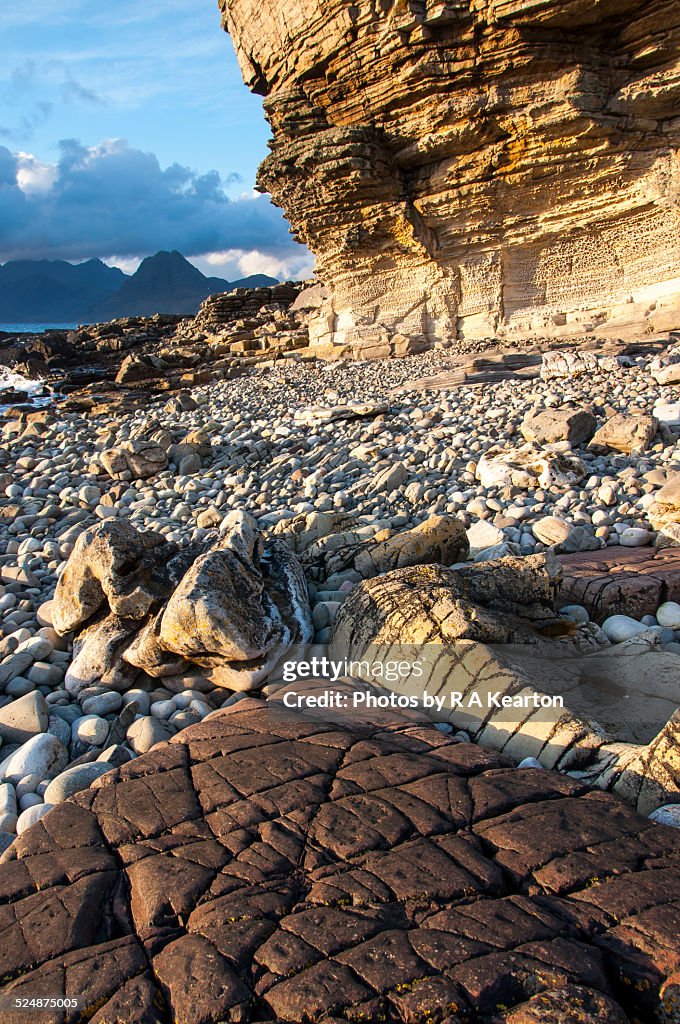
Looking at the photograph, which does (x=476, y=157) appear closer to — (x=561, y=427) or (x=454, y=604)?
(x=561, y=427)

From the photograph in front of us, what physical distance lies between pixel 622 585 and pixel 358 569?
1.80 metres

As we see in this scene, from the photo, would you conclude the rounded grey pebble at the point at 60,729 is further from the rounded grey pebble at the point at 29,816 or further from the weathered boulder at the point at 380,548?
the weathered boulder at the point at 380,548

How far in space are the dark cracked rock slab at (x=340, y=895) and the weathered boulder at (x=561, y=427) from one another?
5260 millimetres

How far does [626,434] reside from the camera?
263 inches

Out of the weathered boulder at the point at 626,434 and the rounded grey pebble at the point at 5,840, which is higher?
the weathered boulder at the point at 626,434

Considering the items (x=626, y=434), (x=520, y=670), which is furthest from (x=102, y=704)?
(x=626, y=434)

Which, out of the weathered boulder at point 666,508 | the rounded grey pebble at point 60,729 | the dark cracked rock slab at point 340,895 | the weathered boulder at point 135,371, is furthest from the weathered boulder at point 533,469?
the weathered boulder at point 135,371

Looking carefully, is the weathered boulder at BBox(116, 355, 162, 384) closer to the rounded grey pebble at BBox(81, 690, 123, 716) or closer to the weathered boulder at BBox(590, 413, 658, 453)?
the weathered boulder at BBox(590, 413, 658, 453)

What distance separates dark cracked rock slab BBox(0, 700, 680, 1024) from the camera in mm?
1318

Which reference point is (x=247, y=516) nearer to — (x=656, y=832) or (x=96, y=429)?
(x=656, y=832)

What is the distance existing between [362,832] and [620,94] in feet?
56.4

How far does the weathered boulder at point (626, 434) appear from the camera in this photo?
6.60 m

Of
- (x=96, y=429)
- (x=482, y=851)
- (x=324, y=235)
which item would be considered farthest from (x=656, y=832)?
(x=324, y=235)

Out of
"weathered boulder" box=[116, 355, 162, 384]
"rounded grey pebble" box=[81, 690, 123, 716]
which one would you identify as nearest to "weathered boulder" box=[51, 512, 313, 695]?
"rounded grey pebble" box=[81, 690, 123, 716]
